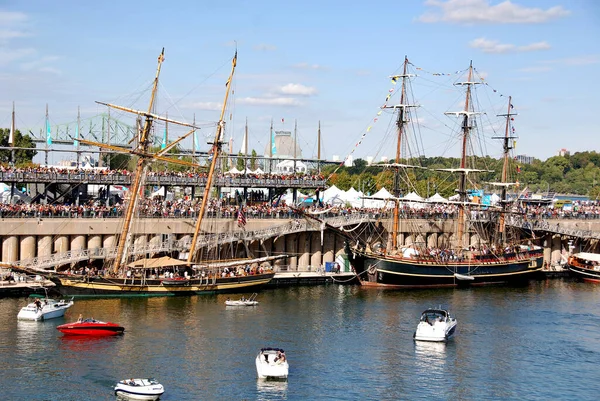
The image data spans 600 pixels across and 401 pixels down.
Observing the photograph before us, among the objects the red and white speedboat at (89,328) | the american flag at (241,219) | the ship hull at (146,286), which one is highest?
the american flag at (241,219)

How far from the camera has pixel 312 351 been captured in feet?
210

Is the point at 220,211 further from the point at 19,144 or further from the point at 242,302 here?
the point at 19,144

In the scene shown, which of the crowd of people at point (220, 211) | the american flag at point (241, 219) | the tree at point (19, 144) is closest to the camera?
the crowd of people at point (220, 211)

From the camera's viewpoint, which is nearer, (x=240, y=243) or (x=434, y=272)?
(x=240, y=243)

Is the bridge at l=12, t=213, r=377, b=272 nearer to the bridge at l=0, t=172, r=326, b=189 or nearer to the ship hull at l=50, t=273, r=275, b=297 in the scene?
the ship hull at l=50, t=273, r=275, b=297

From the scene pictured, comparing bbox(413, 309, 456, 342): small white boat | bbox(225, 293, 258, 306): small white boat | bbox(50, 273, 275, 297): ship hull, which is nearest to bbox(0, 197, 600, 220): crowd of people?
bbox(50, 273, 275, 297): ship hull

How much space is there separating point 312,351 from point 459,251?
4234 cm

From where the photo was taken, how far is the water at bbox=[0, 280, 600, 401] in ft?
180

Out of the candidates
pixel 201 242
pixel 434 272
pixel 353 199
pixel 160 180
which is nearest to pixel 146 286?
pixel 201 242

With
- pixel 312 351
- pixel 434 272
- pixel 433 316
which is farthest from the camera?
pixel 434 272

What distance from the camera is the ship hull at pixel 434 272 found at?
95312mm

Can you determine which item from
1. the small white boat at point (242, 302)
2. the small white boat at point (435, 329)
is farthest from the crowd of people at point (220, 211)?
the small white boat at point (435, 329)

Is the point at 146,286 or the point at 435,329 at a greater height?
the point at 146,286

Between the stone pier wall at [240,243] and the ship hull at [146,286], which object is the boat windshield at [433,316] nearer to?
the ship hull at [146,286]
